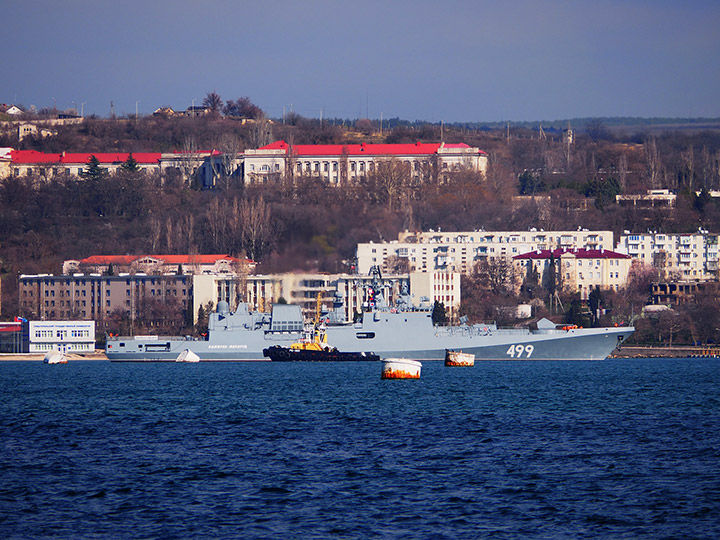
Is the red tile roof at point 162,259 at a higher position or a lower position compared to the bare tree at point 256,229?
lower

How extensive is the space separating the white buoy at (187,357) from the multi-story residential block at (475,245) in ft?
83.5

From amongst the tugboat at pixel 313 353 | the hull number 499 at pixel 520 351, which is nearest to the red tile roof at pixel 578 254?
the hull number 499 at pixel 520 351

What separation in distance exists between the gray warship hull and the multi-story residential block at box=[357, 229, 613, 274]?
82.7 ft

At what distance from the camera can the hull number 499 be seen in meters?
69.8

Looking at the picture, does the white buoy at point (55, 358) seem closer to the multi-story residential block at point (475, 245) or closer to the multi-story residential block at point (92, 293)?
the multi-story residential block at point (92, 293)

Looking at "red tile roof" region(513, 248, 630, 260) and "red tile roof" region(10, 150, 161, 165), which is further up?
"red tile roof" region(10, 150, 161, 165)

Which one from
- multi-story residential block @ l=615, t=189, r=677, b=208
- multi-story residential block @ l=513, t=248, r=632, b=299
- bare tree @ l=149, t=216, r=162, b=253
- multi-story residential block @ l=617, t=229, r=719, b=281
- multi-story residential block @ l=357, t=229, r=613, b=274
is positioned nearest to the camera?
multi-story residential block @ l=357, t=229, r=613, b=274

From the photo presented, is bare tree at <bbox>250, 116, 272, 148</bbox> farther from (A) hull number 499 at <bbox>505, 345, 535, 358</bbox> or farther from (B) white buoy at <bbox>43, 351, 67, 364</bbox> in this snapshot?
(A) hull number 499 at <bbox>505, 345, 535, 358</bbox>

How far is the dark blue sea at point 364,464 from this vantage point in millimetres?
18328

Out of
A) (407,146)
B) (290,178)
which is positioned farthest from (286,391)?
(407,146)

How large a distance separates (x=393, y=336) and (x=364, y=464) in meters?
44.1

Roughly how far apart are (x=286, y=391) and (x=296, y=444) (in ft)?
57.7

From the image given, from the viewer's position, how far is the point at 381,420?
1254 inches

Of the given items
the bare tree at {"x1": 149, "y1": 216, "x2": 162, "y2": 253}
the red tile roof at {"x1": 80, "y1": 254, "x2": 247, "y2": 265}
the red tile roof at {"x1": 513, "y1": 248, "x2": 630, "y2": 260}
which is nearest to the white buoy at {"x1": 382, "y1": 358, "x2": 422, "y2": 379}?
the red tile roof at {"x1": 80, "y1": 254, "x2": 247, "y2": 265}
